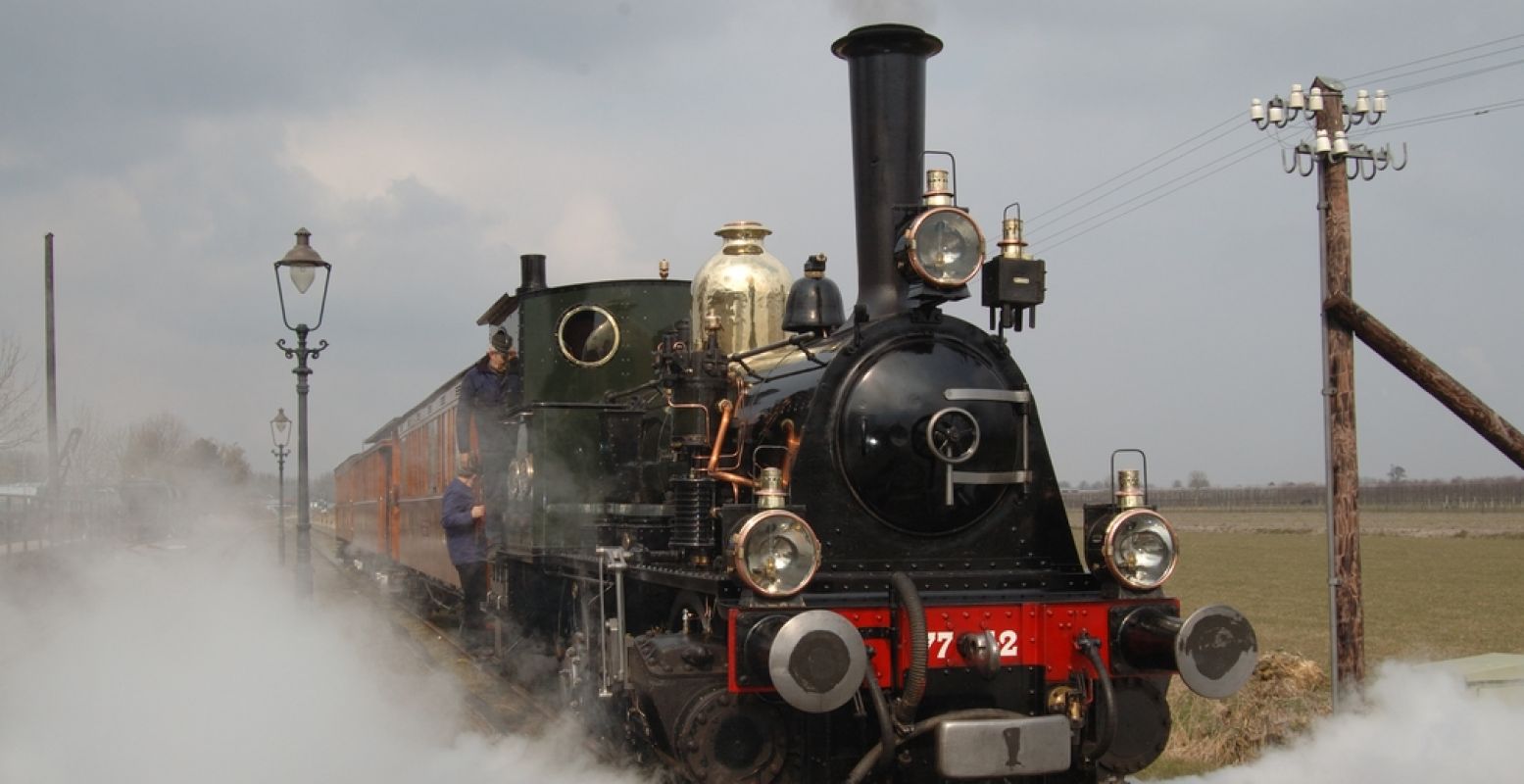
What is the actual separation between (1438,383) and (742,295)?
16.0ft

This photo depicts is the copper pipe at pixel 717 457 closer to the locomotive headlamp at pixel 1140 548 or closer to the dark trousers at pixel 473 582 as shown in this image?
the locomotive headlamp at pixel 1140 548

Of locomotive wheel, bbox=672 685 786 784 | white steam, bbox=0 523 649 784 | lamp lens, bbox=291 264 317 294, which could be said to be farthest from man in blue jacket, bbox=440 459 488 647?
locomotive wheel, bbox=672 685 786 784

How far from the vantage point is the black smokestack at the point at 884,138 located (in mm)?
6480

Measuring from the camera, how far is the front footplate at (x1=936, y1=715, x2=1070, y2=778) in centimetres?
499

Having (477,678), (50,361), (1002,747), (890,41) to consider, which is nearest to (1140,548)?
(1002,747)

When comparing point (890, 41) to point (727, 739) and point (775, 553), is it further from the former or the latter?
point (727, 739)

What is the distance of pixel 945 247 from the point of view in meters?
5.81

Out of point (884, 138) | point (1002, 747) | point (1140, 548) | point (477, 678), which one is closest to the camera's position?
point (1002, 747)

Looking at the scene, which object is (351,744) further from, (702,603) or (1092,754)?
(1092,754)

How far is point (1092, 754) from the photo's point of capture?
5.50m

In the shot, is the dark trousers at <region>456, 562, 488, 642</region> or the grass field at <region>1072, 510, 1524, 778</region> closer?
the grass field at <region>1072, 510, 1524, 778</region>

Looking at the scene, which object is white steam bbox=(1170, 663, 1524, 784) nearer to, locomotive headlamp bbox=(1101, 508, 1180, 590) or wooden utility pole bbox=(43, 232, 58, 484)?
locomotive headlamp bbox=(1101, 508, 1180, 590)

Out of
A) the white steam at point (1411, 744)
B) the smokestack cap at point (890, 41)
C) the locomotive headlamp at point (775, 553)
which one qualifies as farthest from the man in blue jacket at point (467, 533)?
the white steam at point (1411, 744)

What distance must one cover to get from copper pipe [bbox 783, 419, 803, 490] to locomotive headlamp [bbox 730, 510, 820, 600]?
0.54 m
